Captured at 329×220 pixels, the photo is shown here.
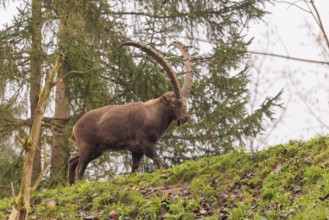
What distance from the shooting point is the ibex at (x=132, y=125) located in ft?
37.4

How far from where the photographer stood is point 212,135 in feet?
61.2

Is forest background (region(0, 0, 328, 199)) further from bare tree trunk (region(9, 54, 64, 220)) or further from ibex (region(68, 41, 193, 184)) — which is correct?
bare tree trunk (region(9, 54, 64, 220))

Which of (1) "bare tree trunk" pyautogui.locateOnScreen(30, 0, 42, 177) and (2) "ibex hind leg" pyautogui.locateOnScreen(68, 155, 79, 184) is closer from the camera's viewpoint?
(2) "ibex hind leg" pyautogui.locateOnScreen(68, 155, 79, 184)

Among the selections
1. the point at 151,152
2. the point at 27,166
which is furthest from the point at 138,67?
the point at 27,166

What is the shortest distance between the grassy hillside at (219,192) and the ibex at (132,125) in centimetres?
102

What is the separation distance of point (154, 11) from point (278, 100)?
170 inches

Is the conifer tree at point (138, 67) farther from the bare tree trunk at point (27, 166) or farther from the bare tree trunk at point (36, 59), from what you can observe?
the bare tree trunk at point (27, 166)

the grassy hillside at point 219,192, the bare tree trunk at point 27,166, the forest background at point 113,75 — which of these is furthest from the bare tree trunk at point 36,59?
the bare tree trunk at point 27,166

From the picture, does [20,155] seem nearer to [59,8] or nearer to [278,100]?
[59,8]

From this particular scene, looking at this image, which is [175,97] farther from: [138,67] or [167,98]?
[138,67]

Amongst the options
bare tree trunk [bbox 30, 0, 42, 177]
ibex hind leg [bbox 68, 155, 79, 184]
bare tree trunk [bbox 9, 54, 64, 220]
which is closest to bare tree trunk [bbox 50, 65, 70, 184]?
bare tree trunk [bbox 30, 0, 42, 177]

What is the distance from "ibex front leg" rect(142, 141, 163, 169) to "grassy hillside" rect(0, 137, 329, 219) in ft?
2.81

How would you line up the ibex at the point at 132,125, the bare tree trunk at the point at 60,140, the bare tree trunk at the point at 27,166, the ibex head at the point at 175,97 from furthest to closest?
the bare tree trunk at the point at 60,140
the ibex head at the point at 175,97
the ibex at the point at 132,125
the bare tree trunk at the point at 27,166

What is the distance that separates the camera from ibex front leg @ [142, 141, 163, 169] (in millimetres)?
11180
